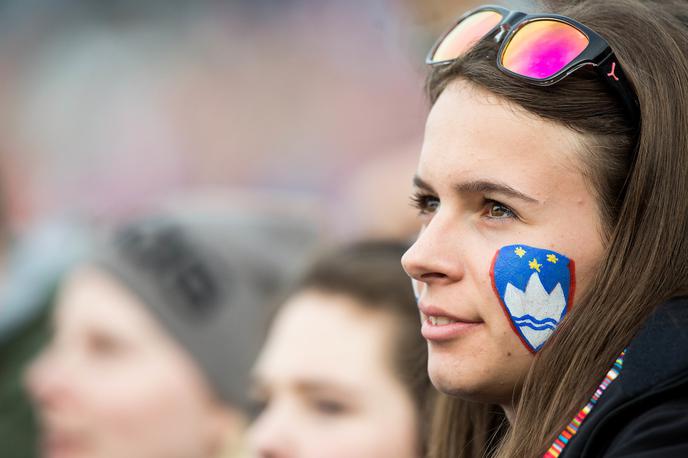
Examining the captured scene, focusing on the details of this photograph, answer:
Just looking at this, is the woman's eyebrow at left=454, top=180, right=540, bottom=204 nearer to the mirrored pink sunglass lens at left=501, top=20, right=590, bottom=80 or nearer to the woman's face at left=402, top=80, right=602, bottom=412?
the woman's face at left=402, top=80, right=602, bottom=412

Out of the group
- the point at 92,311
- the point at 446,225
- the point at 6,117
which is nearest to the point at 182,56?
the point at 6,117

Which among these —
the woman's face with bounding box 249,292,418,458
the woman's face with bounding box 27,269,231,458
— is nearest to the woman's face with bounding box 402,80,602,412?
the woman's face with bounding box 249,292,418,458

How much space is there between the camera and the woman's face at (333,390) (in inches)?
122

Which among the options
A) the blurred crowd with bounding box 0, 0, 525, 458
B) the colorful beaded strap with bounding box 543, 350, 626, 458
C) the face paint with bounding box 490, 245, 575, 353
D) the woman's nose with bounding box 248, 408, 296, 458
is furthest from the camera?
the blurred crowd with bounding box 0, 0, 525, 458

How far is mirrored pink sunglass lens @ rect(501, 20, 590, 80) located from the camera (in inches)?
74.7

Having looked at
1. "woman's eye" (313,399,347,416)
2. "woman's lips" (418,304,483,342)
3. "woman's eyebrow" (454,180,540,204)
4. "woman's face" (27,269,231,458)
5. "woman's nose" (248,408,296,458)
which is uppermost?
"woman's eyebrow" (454,180,540,204)

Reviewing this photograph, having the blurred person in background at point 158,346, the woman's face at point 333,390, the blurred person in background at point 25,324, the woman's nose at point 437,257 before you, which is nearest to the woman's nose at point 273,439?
the woman's face at point 333,390

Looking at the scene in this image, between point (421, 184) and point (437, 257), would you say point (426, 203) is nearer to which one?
point (421, 184)

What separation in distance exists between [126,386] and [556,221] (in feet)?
9.84

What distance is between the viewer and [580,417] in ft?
5.77

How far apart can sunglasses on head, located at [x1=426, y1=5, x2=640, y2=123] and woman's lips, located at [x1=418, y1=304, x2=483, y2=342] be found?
46 centimetres

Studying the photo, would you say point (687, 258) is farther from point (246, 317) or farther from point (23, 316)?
point (23, 316)

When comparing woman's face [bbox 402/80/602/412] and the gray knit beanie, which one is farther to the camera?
the gray knit beanie

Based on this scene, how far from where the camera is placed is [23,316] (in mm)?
5121
